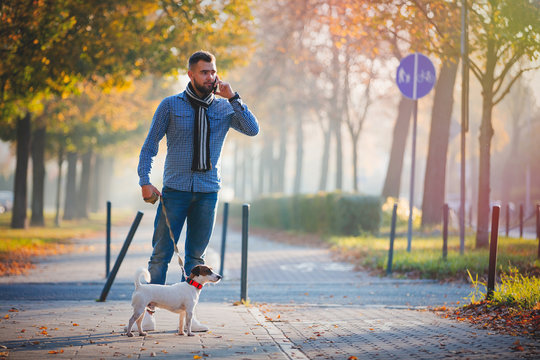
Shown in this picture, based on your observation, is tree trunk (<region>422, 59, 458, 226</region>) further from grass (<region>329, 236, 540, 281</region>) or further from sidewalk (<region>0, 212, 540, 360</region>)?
sidewalk (<region>0, 212, 540, 360</region>)

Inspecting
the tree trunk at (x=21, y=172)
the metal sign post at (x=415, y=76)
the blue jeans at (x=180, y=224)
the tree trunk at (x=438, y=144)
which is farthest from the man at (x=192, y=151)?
the tree trunk at (x=21, y=172)

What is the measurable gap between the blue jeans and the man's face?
835 mm

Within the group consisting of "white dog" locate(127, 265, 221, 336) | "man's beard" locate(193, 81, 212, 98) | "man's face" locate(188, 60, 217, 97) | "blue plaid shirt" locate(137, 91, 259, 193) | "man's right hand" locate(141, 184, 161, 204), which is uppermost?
"man's face" locate(188, 60, 217, 97)

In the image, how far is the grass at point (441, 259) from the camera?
10.9 m

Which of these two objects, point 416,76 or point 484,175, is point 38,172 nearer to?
point 416,76

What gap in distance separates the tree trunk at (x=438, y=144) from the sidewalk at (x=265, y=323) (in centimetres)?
892

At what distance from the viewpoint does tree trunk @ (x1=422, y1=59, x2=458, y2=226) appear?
771 inches

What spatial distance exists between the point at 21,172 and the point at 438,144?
1226 centimetres

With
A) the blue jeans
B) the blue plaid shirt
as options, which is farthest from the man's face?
the blue jeans

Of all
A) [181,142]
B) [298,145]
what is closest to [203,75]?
[181,142]

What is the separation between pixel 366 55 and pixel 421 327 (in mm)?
20384

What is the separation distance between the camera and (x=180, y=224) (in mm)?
5809

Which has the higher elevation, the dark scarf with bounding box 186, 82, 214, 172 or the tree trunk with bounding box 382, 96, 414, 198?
the tree trunk with bounding box 382, 96, 414, 198

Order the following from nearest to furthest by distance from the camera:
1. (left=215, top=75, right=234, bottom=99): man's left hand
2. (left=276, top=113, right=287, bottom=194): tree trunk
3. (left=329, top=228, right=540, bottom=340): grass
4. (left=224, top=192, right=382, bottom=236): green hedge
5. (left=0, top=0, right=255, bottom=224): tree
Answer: (left=215, top=75, right=234, bottom=99): man's left hand
(left=329, top=228, right=540, bottom=340): grass
(left=0, top=0, right=255, bottom=224): tree
(left=224, top=192, right=382, bottom=236): green hedge
(left=276, top=113, right=287, bottom=194): tree trunk
